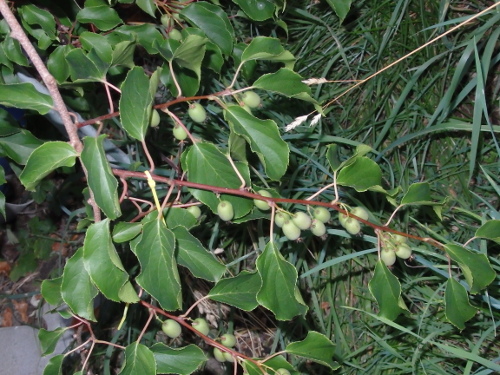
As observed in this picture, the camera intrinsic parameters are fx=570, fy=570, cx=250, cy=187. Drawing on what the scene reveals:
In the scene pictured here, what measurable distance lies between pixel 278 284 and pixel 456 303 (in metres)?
0.40

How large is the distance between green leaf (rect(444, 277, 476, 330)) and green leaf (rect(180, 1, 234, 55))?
747 millimetres

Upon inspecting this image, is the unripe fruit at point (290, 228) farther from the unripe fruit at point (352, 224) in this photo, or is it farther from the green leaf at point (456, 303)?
the green leaf at point (456, 303)

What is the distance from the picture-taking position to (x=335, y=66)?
193cm

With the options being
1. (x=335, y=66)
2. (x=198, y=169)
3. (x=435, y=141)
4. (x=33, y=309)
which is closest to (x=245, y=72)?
(x=198, y=169)

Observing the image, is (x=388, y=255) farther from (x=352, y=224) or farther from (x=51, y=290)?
(x=51, y=290)

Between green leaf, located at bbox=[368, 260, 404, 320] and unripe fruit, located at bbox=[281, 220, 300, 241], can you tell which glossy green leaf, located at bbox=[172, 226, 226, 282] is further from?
green leaf, located at bbox=[368, 260, 404, 320]

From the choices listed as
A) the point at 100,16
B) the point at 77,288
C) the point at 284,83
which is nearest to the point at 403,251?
the point at 284,83

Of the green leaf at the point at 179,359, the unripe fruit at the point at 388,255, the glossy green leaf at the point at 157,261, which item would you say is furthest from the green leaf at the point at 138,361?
the unripe fruit at the point at 388,255

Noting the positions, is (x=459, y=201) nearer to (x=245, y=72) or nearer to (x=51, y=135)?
(x=245, y=72)

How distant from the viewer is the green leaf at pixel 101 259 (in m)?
1.02

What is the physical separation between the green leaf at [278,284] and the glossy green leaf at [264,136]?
15 cm


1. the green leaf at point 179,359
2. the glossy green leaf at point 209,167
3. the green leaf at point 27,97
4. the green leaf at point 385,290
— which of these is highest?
the green leaf at point 27,97

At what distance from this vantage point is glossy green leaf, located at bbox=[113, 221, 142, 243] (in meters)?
1.07

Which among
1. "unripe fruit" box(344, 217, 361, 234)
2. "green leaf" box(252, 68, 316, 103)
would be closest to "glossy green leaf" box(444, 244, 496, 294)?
"unripe fruit" box(344, 217, 361, 234)
